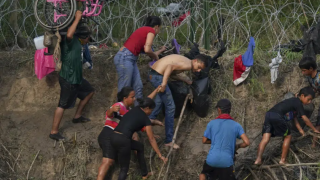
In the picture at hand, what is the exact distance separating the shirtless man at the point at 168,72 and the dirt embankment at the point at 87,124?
1.54 ft

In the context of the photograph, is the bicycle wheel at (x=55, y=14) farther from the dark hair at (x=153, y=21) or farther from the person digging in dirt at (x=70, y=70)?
the dark hair at (x=153, y=21)

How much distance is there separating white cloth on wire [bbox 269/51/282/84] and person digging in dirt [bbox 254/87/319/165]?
1.29 meters

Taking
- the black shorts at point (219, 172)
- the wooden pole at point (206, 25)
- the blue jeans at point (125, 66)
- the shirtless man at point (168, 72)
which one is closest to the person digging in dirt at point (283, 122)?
the black shorts at point (219, 172)

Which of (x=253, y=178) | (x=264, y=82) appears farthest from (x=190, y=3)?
(x=253, y=178)

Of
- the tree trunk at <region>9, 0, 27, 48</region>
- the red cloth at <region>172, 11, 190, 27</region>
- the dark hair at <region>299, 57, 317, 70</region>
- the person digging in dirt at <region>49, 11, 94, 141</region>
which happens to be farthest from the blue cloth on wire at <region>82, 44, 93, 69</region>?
the dark hair at <region>299, 57, 317, 70</region>

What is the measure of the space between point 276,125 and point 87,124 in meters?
2.93

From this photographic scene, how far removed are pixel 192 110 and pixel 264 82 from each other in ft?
4.34

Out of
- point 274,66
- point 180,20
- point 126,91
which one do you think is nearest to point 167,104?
point 126,91

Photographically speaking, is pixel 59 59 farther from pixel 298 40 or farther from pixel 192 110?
pixel 298 40

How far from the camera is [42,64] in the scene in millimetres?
8391

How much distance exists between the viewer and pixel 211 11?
365 inches

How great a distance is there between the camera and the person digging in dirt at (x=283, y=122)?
7.00 m

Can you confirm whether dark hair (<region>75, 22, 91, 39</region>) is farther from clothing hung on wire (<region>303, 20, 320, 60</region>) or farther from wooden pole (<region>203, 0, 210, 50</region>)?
clothing hung on wire (<region>303, 20, 320, 60</region>)

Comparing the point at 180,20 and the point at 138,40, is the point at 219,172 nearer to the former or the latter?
the point at 138,40
